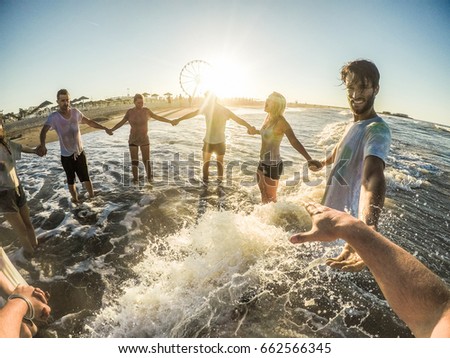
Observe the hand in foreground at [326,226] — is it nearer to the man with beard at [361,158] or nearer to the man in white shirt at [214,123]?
the man with beard at [361,158]

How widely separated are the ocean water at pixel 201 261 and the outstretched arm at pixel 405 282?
739 mm

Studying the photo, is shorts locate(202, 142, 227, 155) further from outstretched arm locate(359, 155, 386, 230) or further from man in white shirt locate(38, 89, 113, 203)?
outstretched arm locate(359, 155, 386, 230)

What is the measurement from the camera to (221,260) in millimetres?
3951

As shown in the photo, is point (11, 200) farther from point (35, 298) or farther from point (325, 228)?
point (325, 228)

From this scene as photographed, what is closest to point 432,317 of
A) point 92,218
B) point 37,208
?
point 92,218

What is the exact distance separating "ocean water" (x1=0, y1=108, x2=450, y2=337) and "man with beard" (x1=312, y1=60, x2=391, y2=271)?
19.4 inches

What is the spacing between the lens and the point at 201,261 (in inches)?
153

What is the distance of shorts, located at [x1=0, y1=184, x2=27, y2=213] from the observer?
3654 mm

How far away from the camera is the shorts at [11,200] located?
3.65 metres

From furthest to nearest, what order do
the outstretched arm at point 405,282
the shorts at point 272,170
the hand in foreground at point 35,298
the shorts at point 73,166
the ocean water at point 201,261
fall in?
the shorts at point 73,166 < the shorts at point 272,170 < the ocean water at point 201,261 < the hand in foreground at point 35,298 < the outstretched arm at point 405,282

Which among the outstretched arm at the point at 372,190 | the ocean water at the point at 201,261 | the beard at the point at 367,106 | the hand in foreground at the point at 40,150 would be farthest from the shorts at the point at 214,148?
the outstretched arm at the point at 372,190

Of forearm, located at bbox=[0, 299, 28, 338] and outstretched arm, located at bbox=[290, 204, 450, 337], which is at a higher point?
outstretched arm, located at bbox=[290, 204, 450, 337]

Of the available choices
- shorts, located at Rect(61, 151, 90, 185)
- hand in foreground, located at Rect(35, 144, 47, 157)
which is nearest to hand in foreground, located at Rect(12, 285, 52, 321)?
hand in foreground, located at Rect(35, 144, 47, 157)

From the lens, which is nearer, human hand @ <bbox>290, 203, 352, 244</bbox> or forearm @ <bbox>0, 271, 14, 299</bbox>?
human hand @ <bbox>290, 203, 352, 244</bbox>
